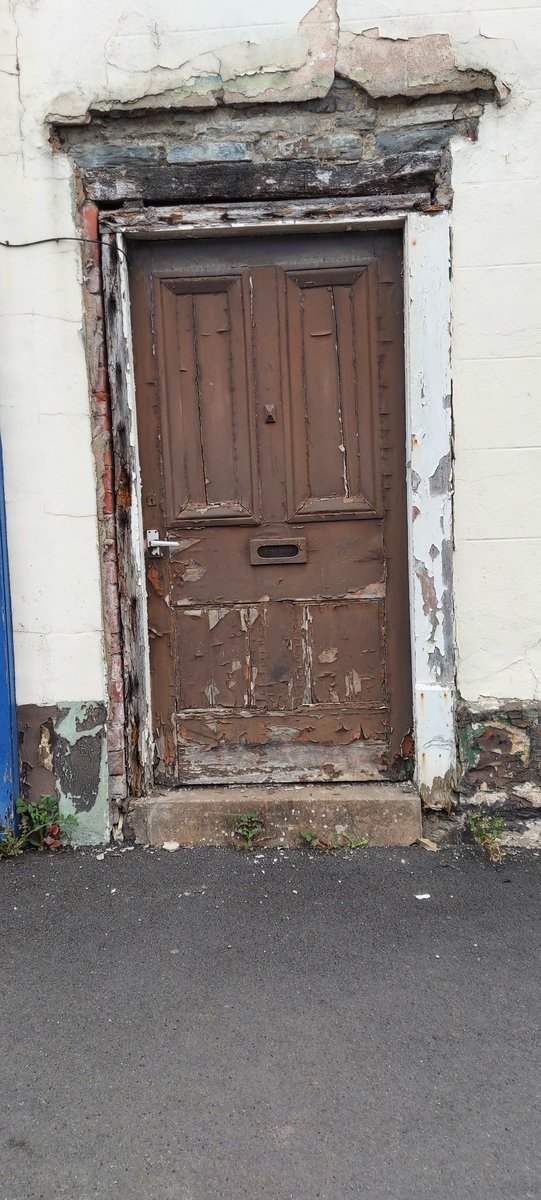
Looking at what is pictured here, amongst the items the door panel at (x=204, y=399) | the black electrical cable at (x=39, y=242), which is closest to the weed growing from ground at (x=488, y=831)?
the door panel at (x=204, y=399)

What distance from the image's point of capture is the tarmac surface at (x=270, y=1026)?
1.86 metres

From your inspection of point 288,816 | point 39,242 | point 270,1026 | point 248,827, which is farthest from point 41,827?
point 39,242

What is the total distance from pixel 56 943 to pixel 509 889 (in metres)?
1.63

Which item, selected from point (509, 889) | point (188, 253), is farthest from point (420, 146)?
point (509, 889)

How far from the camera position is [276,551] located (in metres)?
3.46

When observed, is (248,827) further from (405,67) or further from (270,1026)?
(405,67)

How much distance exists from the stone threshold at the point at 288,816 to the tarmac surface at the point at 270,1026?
0.30 feet

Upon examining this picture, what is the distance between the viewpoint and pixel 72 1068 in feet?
7.13

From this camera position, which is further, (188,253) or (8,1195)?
(188,253)

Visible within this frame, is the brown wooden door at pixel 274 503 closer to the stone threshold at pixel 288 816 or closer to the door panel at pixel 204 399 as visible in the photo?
the door panel at pixel 204 399

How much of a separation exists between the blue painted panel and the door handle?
583mm

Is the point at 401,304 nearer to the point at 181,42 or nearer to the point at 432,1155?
the point at 181,42

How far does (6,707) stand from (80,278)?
176 cm

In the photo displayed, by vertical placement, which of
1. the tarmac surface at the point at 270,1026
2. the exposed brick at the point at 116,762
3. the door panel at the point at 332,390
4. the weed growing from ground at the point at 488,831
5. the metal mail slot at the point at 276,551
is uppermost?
the door panel at the point at 332,390
